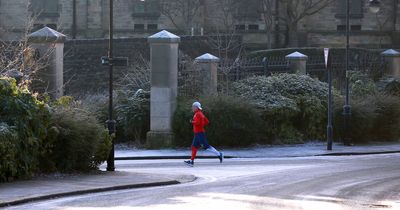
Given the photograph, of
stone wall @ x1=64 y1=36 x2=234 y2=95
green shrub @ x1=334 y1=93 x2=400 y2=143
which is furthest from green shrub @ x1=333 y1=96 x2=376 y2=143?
stone wall @ x1=64 y1=36 x2=234 y2=95

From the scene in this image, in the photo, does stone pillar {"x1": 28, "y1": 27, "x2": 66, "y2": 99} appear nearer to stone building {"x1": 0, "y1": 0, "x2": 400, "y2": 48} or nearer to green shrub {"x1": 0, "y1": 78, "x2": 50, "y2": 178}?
green shrub {"x1": 0, "y1": 78, "x2": 50, "y2": 178}

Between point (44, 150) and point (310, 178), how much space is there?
564 cm

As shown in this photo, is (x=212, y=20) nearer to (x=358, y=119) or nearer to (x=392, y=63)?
(x=392, y=63)

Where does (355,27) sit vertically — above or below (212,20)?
below

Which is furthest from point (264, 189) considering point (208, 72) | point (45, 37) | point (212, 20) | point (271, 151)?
point (212, 20)

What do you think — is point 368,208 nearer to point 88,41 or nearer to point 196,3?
point 88,41

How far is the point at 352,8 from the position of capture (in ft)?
208

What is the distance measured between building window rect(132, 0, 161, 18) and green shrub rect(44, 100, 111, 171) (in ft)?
142

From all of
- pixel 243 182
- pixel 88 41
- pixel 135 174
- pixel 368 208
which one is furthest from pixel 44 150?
pixel 88 41

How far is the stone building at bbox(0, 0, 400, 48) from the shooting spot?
61.2m

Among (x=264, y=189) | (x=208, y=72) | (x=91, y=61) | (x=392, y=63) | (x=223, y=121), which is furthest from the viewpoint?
(x=91, y=61)

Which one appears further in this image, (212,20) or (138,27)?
(138,27)

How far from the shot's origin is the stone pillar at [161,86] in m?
30.1

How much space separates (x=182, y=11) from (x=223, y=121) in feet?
107
